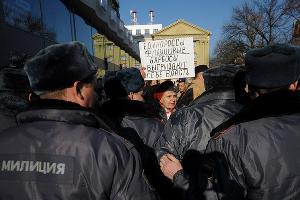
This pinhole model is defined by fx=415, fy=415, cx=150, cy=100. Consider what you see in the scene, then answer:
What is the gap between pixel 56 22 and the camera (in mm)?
9438

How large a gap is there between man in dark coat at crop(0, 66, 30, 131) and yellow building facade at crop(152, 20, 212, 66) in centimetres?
6996

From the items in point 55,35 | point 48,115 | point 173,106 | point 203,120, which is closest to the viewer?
point 48,115

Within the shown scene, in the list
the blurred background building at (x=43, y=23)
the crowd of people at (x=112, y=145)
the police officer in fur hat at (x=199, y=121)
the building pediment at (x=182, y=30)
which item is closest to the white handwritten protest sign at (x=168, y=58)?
the blurred background building at (x=43, y=23)

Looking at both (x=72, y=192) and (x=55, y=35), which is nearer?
(x=72, y=192)

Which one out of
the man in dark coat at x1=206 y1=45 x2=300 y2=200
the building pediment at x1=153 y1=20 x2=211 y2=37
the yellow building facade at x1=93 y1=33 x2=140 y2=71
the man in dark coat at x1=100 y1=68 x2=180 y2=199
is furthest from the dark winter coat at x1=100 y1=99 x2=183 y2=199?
the building pediment at x1=153 y1=20 x2=211 y2=37

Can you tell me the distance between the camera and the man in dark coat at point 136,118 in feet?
10.7

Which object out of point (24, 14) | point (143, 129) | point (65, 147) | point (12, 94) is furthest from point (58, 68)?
point (24, 14)

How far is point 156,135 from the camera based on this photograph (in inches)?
133

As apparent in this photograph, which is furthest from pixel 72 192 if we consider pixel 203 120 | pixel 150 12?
pixel 150 12

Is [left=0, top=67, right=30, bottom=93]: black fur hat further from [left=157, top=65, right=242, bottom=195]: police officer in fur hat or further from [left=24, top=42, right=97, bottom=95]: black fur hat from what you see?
[left=24, top=42, right=97, bottom=95]: black fur hat

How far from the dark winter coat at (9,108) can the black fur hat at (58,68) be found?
155 cm

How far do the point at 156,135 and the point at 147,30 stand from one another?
111 meters

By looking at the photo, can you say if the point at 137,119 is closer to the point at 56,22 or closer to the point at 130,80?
the point at 130,80

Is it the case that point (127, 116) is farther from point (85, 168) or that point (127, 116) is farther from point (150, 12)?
point (150, 12)
